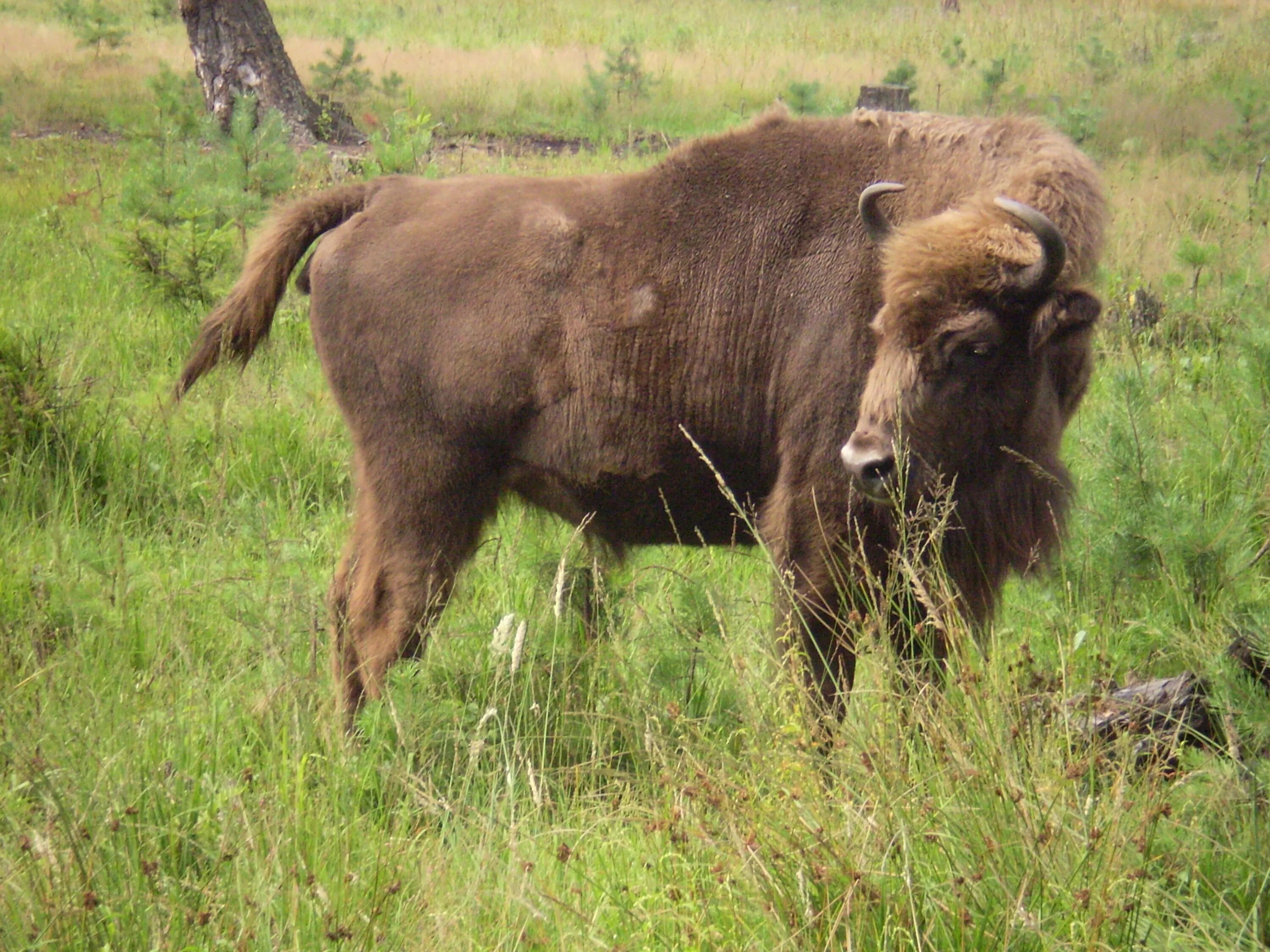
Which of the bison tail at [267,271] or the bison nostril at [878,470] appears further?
the bison tail at [267,271]

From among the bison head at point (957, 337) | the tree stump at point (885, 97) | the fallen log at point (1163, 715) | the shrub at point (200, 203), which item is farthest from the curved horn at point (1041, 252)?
the tree stump at point (885, 97)

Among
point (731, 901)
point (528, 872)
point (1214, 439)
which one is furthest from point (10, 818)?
point (1214, 439)

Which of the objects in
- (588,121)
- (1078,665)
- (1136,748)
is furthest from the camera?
(588,121)

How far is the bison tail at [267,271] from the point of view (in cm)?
417

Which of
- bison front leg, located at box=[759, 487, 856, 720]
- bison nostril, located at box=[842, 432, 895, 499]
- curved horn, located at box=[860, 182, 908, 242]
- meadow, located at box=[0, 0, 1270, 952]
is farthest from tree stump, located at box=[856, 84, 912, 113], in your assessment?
bison nostril, located at box=[842, 432, 895, 499]

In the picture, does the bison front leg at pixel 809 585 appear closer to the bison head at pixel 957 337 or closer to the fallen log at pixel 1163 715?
the bison head at pixel 957 337

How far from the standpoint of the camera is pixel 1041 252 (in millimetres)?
3236

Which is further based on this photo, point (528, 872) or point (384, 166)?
point (384, 166)

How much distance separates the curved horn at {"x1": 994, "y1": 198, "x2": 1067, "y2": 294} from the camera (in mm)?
3109

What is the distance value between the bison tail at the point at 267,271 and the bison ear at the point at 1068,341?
2340 millimetres

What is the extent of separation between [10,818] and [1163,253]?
333 inches

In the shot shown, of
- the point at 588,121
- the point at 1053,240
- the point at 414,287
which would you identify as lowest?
the point at 588,121

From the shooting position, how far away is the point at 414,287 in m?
3.85

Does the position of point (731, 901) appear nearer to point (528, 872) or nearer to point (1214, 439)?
point (528, 872)
